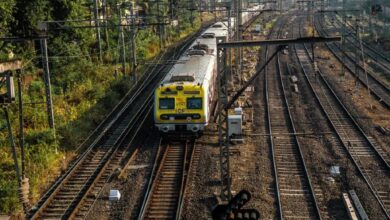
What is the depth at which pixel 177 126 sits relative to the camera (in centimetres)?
2008

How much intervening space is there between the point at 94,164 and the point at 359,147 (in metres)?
9.96

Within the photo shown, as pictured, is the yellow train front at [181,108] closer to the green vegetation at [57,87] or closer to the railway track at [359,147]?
the green vegetation at [57,87]

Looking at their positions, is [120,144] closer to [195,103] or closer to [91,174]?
[91,174]

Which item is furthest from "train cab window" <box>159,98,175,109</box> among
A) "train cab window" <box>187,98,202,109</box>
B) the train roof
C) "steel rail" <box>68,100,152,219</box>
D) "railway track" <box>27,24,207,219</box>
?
"railway track" <box>27,24,207,219</box>

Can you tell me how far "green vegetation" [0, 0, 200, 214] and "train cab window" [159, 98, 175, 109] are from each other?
3.48 metres

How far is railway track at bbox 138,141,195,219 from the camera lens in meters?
14.2

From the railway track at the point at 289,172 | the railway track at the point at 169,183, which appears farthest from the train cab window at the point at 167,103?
the railway track at the point at 289,172

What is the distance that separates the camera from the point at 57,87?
28.5m

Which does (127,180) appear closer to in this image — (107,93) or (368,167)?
(368,167)

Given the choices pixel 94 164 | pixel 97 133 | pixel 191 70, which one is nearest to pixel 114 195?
pixel 94 164

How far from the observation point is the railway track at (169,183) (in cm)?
1422

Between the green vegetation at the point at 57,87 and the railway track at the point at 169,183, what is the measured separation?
140 inches

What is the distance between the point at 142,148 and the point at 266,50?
1242 inches

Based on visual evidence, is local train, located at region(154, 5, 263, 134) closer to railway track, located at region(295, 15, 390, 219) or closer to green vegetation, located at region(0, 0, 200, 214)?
green vegetation, located at region(0, 0, 200, 214)
